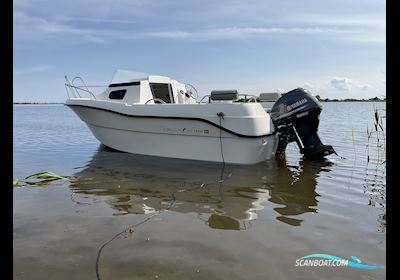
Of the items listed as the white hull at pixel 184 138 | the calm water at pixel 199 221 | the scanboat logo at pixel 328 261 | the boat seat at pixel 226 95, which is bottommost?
the scanboat logo at pixel 328 261

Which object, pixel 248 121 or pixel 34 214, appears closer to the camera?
pixel 34 214

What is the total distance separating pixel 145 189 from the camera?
5.89 meters

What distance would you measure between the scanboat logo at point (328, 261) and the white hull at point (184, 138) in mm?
4391

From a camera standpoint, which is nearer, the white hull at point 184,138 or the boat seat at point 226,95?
the white hull at point 184,138

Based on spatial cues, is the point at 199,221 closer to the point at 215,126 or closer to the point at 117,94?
the point at 215,126

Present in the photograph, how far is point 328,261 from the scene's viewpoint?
10.4 ft

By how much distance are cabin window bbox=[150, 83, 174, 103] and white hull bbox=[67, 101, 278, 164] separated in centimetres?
160

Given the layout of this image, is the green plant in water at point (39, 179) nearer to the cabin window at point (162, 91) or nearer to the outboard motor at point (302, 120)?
the cabin window at point (162, 91)

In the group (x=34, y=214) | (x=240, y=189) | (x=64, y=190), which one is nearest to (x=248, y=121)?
(x=240, y=189)

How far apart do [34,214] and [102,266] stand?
2.06 meters

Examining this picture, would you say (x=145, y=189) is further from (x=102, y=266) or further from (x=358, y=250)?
(x=358, y=250)

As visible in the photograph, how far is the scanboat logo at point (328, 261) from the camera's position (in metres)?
3.10

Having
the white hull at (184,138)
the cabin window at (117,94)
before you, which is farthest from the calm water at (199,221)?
the cabin window at (117,94)

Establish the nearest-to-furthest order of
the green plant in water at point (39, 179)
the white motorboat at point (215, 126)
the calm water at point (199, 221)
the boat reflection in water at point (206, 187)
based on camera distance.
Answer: the calm water at point (199, 221) < the boat reflection in water at point (206, 187) < the green plant in water at point (39, 179) < the white motorboat at point (215, 126)
